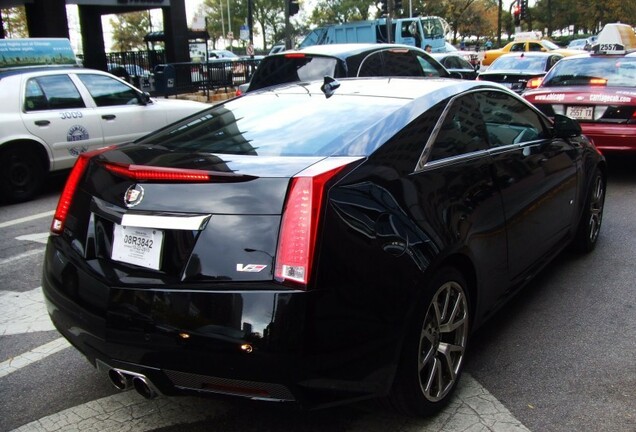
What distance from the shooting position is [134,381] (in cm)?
272

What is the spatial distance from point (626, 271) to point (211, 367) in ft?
12.7

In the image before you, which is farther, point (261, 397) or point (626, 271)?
point (626, 271)

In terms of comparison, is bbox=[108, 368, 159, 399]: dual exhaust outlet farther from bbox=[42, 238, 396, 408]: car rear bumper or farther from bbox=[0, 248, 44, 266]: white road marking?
bbox=[0, 248, 44, 266]: white road marking

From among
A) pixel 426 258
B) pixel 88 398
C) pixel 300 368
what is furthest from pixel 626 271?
pixel 88 398

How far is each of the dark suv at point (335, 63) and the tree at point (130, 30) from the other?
70424 millimetres

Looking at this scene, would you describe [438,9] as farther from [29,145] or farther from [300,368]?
[300,368]

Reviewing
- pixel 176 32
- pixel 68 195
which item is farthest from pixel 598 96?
pixel 176 32

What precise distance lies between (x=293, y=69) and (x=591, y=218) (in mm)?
4845

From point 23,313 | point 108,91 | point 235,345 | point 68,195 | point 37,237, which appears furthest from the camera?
point 108,91

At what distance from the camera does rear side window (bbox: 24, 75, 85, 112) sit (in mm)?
8062

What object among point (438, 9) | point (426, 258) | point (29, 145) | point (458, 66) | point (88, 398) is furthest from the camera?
point (438, 9)

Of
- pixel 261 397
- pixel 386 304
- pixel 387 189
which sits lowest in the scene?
pixel 261 397

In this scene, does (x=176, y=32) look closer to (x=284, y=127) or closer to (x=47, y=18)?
(x=47, y=18)

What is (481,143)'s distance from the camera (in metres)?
3.75
